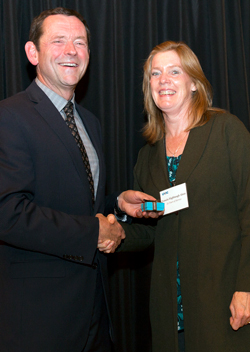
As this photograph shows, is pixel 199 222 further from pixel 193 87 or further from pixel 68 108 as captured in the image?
pixel 68 108

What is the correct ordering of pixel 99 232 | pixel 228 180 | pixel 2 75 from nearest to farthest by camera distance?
pixel 99 232, pixel 228 180, pixel 2 75

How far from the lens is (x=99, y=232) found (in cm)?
192

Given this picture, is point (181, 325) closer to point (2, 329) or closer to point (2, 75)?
point (2, 329)

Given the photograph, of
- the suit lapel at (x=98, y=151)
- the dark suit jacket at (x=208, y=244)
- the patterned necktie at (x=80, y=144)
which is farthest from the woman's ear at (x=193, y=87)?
the patterned necktie at (x=80, y=144)

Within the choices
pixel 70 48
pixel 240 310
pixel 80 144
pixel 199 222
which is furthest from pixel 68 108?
pixel 240 310

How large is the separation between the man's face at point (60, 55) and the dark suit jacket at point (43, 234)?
0.99ft

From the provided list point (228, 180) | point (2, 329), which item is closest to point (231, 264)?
point (228, 180)

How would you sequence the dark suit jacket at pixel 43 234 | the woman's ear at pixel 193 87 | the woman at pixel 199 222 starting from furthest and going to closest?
1. the woman's ear at pixel 193 87
2. the woman at pixel 199 222
3. the dark suit jacket at pixel 43 234

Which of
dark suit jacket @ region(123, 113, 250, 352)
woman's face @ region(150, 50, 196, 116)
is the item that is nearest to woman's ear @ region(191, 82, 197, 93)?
woman's face @ region(150, 50, 196, 116)

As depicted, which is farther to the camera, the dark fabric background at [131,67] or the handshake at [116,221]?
the dark fabric background at [131,67]

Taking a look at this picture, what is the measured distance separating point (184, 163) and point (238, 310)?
0.83 meters

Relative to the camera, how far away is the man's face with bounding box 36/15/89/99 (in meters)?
2.20

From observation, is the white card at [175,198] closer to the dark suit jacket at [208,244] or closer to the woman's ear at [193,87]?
the dark suit jacket at [208,244]

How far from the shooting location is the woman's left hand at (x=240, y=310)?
5.95ft
